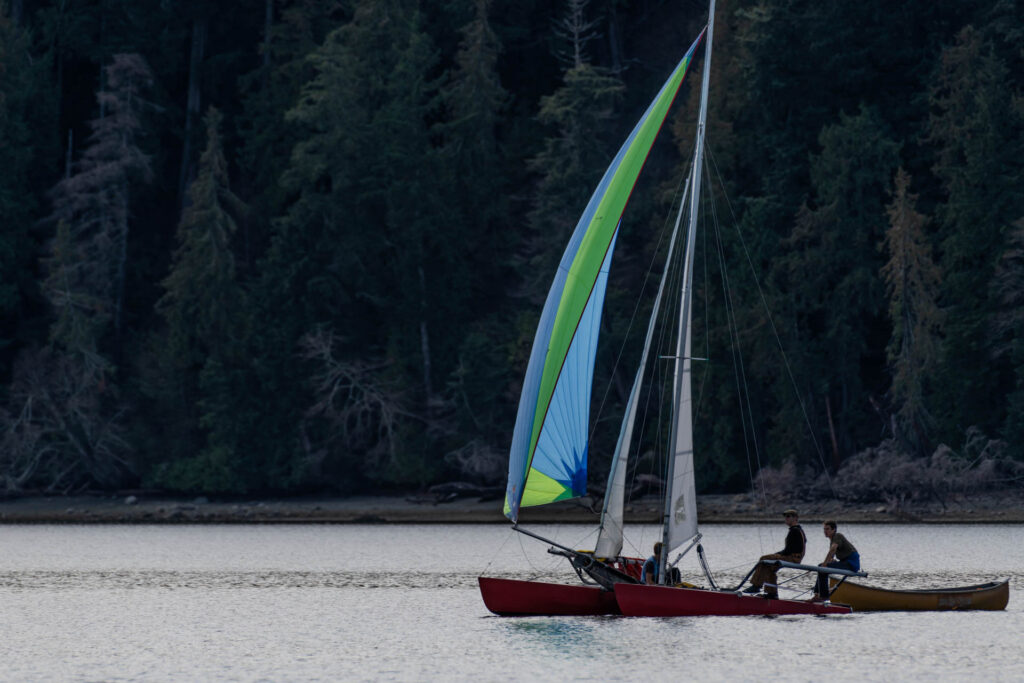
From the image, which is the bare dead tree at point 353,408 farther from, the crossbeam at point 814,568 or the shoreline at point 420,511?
the crossbeam at point 814,568

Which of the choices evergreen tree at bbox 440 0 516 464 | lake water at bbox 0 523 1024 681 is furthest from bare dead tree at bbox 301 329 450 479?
lake water at bbox 0 523 1024 681

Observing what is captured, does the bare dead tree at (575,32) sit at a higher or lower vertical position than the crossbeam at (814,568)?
higher

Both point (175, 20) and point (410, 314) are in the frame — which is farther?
point (175, 20)

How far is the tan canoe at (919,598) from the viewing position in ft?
106

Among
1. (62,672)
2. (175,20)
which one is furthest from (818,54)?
(62,672)

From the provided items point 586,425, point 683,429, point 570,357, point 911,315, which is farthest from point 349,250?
point 586,425

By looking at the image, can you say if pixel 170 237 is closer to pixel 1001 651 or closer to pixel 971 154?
pixel 971 154

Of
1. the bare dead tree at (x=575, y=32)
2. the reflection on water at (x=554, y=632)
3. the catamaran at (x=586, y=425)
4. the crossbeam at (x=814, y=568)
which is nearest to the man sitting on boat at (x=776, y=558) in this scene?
the crossbeam at (x=814, y=568)

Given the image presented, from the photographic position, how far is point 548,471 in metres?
29.9

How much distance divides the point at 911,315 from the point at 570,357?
121 feet

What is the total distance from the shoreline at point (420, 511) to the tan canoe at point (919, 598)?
97.2 ft

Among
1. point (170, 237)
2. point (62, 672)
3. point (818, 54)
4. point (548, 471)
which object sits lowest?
point (62, 672)

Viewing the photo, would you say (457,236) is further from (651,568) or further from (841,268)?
(651,568)

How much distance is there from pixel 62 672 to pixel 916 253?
4304 centimetres
